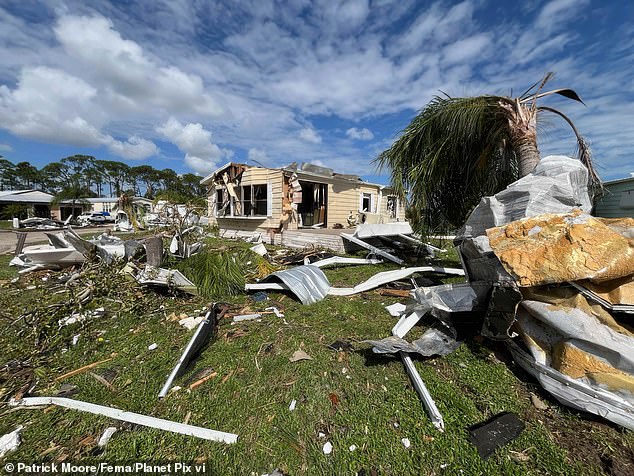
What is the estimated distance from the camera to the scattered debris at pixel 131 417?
1683 mm

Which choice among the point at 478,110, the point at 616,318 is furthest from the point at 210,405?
the point at 478,110

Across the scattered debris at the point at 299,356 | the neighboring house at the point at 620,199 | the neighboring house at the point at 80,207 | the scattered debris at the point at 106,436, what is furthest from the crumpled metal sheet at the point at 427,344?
the neighboring house at the point at 80,207

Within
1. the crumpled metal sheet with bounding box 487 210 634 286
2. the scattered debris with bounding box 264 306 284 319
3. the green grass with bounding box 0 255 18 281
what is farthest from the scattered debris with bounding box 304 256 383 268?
the green grass with bounding box 0 255 18 281

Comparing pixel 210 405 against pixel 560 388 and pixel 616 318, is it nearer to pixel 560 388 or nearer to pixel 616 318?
pixel 560 388

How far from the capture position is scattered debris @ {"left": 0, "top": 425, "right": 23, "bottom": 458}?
5.30ft

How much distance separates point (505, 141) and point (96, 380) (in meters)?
6.36

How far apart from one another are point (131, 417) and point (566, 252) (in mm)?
3531

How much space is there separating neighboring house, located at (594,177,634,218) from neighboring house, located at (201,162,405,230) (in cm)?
726

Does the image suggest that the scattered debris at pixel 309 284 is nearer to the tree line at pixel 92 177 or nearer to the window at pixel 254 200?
the window at pixel 254 200

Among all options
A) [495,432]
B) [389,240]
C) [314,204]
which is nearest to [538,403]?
[495,432]

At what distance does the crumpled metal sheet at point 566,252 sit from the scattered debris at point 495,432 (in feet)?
3.26

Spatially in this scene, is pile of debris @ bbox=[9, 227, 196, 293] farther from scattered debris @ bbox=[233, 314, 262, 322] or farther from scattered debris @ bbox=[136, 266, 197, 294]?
scattered debris @ bbox=[233, 314, 262, 322]

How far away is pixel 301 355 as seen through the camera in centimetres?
257

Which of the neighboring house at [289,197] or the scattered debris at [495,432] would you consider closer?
the scattered debris at [495,432]
